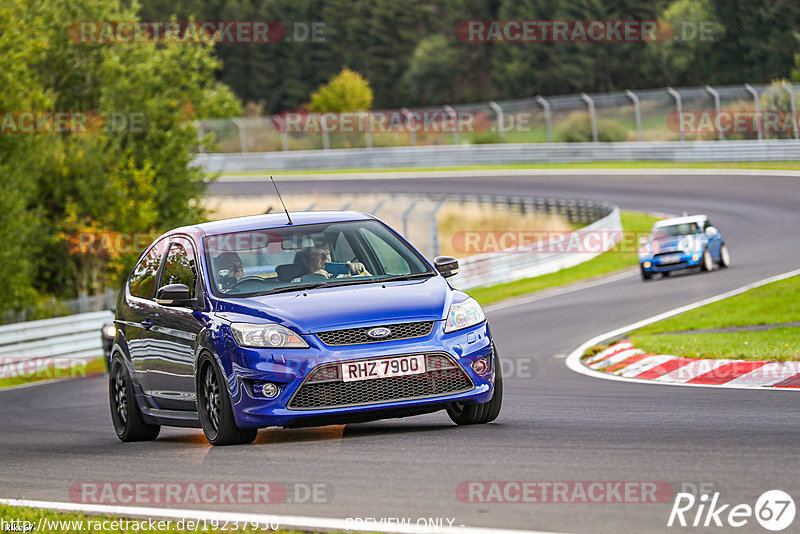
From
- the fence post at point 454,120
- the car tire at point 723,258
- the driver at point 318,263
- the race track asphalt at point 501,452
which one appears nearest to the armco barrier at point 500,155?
the fence post at point 454,120

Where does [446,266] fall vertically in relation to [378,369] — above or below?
above

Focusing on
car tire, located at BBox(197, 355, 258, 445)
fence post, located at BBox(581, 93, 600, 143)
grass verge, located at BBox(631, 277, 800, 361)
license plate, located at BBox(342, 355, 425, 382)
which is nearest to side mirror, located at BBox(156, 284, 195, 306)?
car tire, located at BBox(197, 355, 258, 445)

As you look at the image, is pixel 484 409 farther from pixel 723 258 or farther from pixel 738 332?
pixel 723 258

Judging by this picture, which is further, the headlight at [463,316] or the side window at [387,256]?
the side window at [387,256]

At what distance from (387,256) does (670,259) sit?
1761cm

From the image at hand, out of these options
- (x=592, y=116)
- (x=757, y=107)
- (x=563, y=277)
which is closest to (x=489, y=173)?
(x=592, y=116)

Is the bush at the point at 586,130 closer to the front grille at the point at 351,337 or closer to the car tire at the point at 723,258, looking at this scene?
the car tire at the point at 723,258

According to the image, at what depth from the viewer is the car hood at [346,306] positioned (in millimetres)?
8234

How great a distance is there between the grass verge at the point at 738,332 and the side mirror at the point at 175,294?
19.9 feet

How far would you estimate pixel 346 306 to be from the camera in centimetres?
838

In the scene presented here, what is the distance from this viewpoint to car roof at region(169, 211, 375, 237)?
951cm

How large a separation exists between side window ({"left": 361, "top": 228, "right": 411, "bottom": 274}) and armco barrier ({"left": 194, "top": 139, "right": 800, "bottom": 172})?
36.4 meters

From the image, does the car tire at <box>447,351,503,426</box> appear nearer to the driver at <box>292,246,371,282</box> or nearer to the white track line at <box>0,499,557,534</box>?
the driver at <box>292,246,371,282</box>

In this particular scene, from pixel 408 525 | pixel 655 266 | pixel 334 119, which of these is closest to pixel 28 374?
pixel 655 266
